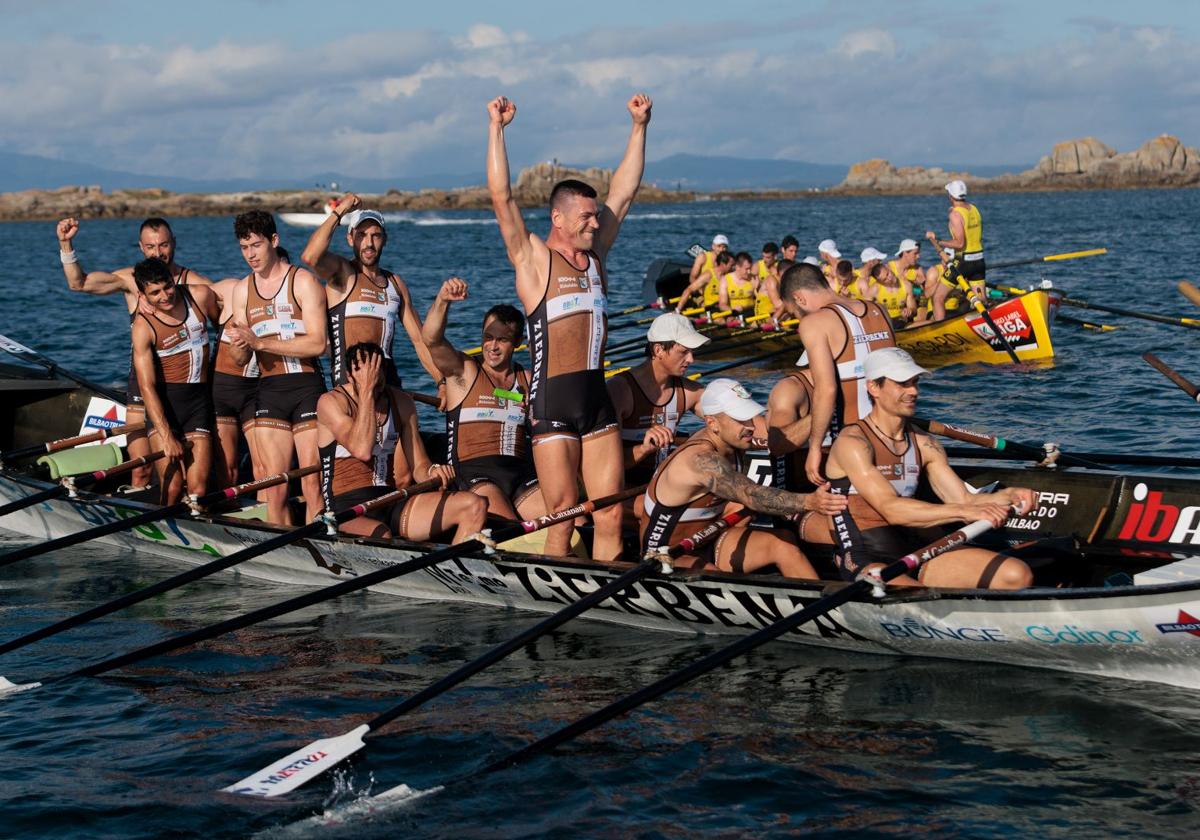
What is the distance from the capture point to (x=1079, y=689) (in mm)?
7766

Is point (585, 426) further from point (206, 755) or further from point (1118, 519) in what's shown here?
point (1118, 519)

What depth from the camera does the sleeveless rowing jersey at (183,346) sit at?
1059cm

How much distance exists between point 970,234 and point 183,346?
11879 millimetres

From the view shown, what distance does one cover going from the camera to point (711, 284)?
22.8 meters

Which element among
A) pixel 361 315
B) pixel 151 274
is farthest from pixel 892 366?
pixel 151 274

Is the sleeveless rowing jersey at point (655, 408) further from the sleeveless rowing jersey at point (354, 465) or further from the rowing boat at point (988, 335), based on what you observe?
the rowing boat at point (988, 335)

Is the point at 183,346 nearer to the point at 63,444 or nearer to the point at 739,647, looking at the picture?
the point at 63,444

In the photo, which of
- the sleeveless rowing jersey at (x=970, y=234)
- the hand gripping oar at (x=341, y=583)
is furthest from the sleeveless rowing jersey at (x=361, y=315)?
the sleeveless rowing jersey at (x=970, y=234)

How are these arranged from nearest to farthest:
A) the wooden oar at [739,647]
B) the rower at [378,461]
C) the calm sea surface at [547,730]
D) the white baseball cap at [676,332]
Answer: the calm sea surface at [547,730] → the wooden oar at [739,647] → the white baseball cap at [676,332] → the rower at [378,461]

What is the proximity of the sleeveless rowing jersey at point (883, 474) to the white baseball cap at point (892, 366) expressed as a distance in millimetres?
433

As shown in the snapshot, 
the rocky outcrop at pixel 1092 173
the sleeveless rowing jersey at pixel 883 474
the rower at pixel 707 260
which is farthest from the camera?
the rocky outcrop at pixel 1092 173

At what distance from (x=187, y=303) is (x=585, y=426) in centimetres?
400

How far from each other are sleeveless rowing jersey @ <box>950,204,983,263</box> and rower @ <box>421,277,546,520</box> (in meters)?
10.6

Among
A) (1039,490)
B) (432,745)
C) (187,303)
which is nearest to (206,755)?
(432,745)
